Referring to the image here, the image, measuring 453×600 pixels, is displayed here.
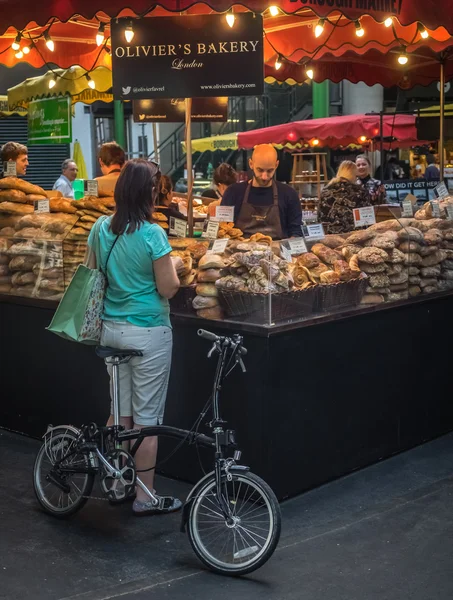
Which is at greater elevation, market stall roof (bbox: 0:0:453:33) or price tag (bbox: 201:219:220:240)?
market stall roof (bbox: 0:0:453:33)

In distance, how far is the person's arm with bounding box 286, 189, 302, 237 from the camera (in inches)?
296

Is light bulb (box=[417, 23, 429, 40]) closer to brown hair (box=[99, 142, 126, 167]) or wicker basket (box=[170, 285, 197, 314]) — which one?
brown hair (box=[99, 142, 126, 167])

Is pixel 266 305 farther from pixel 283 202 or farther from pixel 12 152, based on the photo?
pixel 12 152

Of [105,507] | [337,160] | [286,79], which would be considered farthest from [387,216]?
[337,160]

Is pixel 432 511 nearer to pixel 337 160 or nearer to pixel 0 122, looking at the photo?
pixel 0 122

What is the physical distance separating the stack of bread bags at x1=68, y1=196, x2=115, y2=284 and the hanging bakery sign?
2.92ft

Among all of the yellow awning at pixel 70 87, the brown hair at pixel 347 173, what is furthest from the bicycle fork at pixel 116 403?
Answer: the yellow awning at pixel 70 87

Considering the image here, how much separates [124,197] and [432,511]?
2613mm

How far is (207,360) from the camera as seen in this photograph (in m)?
5.64

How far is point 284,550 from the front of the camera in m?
4.93

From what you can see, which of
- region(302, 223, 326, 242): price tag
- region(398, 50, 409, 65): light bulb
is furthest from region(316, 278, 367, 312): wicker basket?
region(398, 50, 409, 65): light bulb

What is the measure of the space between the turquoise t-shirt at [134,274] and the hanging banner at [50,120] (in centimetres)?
670

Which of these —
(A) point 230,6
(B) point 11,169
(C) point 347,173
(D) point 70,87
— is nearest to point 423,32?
(C) point 347,173

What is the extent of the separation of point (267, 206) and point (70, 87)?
4.55m
